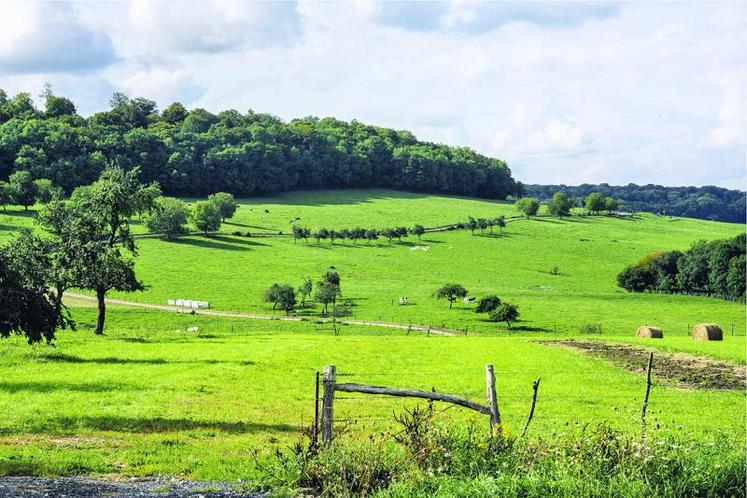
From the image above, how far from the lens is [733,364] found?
44438 mm

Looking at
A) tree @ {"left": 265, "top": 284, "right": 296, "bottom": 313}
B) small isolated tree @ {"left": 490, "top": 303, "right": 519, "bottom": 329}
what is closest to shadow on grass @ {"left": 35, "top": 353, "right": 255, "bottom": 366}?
small isolated tree @ {"left": 490, "top": 303, "right": 519, "bottom": 329}

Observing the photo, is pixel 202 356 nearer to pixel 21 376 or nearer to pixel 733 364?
pixel 21 376

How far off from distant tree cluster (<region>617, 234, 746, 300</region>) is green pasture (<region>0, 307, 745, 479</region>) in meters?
69.7

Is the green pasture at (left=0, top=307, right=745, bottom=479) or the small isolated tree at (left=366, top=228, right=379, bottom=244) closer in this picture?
the green pasture at (left=0, top=307, right=745, bottom=479)

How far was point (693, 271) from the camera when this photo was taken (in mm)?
122312

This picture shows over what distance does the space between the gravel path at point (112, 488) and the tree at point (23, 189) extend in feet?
464

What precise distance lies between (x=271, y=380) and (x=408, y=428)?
2086 centimetres

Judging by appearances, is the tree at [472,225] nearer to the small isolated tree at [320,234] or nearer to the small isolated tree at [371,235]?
the small isolated tree at [371,235]

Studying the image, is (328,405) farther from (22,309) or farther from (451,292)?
(451,292)

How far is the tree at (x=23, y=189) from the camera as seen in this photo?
144m

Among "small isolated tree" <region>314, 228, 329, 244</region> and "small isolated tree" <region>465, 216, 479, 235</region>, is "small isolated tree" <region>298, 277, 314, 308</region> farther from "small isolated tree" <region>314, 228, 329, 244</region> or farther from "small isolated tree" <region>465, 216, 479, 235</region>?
"small isolated tree" <region>465, 216, 479, 235</region>

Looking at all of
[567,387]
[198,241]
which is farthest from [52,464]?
[198,241]

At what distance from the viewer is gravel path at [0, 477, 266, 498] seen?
15523mm

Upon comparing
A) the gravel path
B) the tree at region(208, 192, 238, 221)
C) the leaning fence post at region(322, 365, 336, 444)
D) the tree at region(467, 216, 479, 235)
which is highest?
the tree at region(208, 192, 238, 221)
